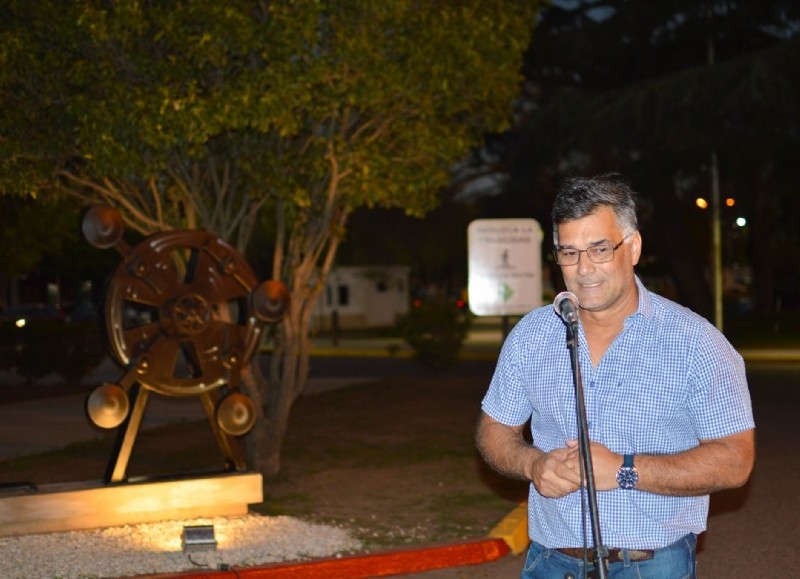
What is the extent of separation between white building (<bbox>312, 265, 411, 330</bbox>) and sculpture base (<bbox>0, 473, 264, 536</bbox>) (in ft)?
151

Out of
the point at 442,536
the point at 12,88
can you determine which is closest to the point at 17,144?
the point at 12,88

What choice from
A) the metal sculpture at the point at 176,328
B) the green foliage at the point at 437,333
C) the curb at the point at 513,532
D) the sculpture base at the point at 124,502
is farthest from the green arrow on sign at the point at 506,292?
the green foliage at the point at 437,333

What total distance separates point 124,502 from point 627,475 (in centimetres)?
702

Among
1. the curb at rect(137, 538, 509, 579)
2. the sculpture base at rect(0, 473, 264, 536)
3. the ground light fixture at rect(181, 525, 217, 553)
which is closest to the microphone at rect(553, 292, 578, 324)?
the curb at rect(137, 538, 509, 579)

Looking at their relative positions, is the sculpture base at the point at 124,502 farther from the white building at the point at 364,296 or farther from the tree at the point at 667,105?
the white building at the point at 364,296

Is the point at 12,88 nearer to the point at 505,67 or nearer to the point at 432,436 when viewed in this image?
the point at 505,67

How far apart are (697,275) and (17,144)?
3222 cm

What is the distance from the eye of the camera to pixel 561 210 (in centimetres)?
370

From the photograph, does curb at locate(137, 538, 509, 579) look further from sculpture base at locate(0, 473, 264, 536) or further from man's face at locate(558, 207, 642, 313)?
man's face at locate(558, 207, 642, 313)

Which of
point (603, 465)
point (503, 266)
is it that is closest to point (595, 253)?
point (603, 465)

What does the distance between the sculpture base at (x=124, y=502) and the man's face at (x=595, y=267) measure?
6.70 meters

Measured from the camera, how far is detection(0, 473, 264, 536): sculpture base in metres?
9.42

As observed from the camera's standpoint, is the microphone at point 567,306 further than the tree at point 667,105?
No

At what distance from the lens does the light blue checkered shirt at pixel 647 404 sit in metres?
3.60
